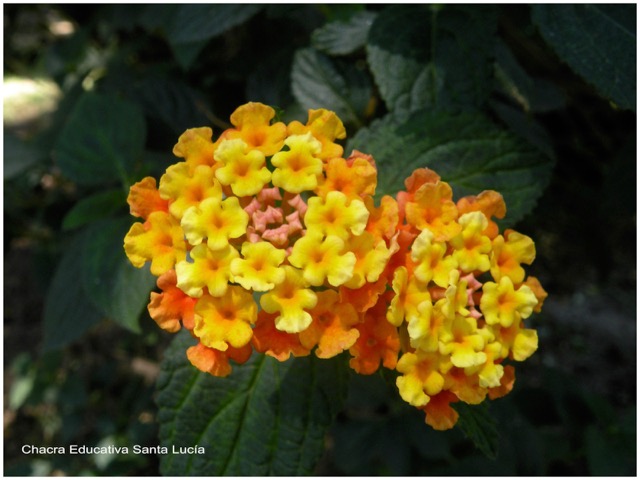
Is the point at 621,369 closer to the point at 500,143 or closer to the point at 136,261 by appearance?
the point at 500,143

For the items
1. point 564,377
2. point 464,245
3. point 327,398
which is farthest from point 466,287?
point 564,377

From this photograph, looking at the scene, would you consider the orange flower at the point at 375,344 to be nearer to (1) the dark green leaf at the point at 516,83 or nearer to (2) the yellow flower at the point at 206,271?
(2) the yellow flower at the point at 206,271

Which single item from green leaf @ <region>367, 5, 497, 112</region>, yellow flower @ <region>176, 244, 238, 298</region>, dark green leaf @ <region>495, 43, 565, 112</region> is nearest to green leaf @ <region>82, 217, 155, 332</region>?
yellow flower @ <region>176, 244, 238, 298</region>

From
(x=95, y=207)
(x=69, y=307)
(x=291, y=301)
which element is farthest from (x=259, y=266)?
(x=69, y=307)

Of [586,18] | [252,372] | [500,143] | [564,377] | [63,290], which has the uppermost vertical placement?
[586,18]

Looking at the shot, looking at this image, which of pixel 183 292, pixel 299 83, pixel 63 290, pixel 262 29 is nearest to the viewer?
pixel 183 292

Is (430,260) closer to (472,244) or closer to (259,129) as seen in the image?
(472,244)

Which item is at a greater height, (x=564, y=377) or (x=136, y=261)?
(x=136, y=261)
